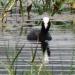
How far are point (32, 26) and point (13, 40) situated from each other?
0.81ft

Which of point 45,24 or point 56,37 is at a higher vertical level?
point 45,24

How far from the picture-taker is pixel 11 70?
3.15 ft

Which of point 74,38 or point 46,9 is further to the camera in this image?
point 46,9

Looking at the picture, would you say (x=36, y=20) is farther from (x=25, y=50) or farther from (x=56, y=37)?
(x=25, y=50)

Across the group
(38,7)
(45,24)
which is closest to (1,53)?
(45,24)

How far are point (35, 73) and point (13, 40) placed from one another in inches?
16.0

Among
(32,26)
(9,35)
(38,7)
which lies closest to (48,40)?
(9,35)

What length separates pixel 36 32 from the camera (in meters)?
1.45

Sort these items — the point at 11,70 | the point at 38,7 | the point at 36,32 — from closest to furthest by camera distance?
the point at 11,70, the point at 36,32, the point at 38,7

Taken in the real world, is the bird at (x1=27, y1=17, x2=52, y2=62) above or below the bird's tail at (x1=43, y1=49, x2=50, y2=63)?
above

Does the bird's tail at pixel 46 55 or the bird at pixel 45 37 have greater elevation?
the bird at pixel 45 37

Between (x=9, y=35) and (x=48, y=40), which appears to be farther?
(x=9, y=35)

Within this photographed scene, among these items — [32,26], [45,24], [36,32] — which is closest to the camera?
[45,24]

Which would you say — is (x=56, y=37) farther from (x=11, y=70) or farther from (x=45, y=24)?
(x=11, y=70)
